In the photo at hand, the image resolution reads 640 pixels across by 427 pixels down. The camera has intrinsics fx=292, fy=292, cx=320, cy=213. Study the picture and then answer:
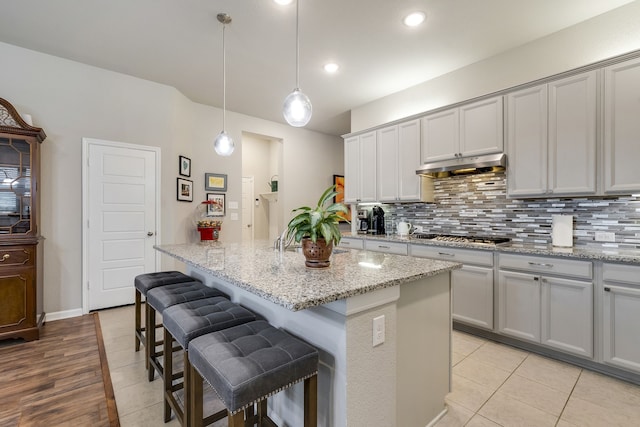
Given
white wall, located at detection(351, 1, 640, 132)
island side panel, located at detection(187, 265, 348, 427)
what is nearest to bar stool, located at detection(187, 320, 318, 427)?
island side panel, located at detection(187, 265, 348, 427)

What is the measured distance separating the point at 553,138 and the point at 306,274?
8.64 feet

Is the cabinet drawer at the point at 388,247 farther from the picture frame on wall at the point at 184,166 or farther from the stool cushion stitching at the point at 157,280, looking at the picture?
the picture frame on wall at the point at 184,166

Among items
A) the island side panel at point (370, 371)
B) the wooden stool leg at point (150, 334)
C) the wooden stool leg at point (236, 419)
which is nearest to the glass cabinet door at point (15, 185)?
the wooden stool leg at point (150, 334)

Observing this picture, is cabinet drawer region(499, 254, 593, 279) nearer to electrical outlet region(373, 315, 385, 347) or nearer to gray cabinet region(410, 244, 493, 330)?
gray cabinet region(410, 244, 493, 330)

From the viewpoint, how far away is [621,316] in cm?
213

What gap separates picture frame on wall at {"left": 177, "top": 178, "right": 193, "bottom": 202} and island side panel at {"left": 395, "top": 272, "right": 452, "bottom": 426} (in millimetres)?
3892

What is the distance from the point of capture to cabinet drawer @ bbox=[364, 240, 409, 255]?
138 inches

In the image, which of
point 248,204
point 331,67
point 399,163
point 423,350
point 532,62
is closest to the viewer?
point 423,350

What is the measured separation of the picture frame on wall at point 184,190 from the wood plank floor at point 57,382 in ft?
6.64

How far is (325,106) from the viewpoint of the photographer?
15.9ft

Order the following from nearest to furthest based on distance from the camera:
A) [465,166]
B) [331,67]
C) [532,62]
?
1. [532,62]
2. [465,166]
3. [331,67]

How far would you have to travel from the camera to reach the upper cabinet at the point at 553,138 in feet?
7.98

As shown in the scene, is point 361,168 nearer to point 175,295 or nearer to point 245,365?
point 175,295

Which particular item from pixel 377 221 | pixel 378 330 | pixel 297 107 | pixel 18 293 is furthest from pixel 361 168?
pixel 18 293
